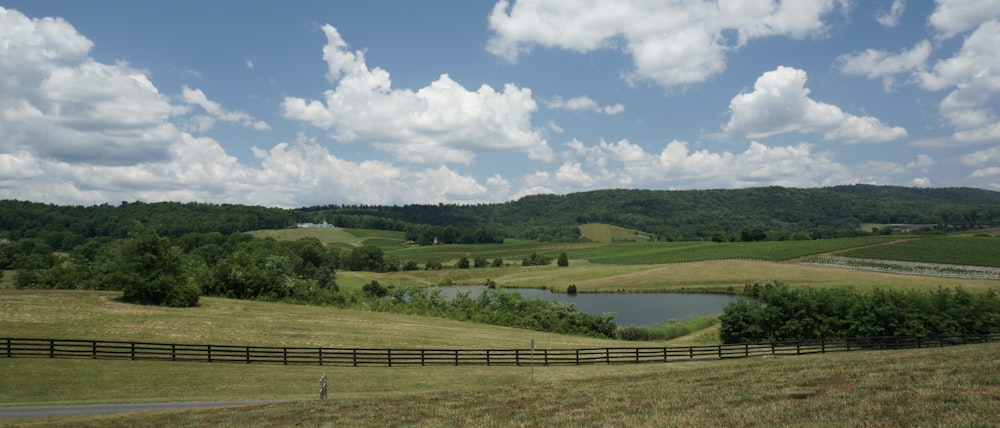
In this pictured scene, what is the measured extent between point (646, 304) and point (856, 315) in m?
33.7

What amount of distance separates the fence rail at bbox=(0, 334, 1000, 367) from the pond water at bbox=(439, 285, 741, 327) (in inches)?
1007

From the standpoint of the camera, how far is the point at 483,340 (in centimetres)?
4003

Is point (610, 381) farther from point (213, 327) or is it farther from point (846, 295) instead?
point (846, 295)

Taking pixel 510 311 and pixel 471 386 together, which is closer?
pixel 471 386

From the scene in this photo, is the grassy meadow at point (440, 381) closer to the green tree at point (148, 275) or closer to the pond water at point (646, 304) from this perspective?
the green tree at point (148, 275)

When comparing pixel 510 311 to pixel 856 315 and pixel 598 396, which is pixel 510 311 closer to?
pixel 856 315

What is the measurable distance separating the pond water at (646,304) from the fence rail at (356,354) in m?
25.6

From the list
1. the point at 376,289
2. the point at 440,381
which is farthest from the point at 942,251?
the point at 440,381

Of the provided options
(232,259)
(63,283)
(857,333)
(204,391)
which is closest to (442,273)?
(232,259)

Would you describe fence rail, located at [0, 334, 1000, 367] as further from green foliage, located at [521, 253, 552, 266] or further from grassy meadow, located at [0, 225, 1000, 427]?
green foliage, located at [521, 253, 552, 266]

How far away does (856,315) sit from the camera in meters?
44.0

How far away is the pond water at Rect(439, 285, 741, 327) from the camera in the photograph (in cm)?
6538

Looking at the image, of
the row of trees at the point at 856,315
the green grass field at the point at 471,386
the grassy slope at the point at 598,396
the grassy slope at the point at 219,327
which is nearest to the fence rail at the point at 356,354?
the green grass field at the point at 471,386

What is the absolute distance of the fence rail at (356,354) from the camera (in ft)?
94.7
